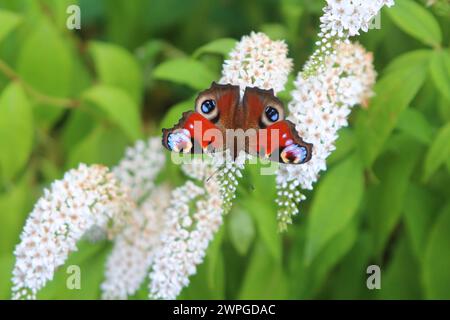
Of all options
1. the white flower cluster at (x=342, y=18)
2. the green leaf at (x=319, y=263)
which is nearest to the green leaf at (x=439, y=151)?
the green leaf at (x=319, y=263)

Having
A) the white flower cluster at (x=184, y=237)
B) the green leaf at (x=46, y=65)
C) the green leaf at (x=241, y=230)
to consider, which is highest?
the green leaf at (x=46, y=65)

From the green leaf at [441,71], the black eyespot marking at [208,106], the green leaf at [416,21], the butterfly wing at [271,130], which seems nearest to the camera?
the butterfly wing at [271,130]

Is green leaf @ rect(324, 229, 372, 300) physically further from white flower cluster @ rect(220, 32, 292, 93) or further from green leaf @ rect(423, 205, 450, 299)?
white flower cluster @ rect(220, 32, 292, 93)

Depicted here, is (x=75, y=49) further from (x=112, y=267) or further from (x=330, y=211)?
(x=330, y=211)

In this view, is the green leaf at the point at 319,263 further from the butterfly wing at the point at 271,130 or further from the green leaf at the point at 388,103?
the butterfly wing at the point at 271,130
